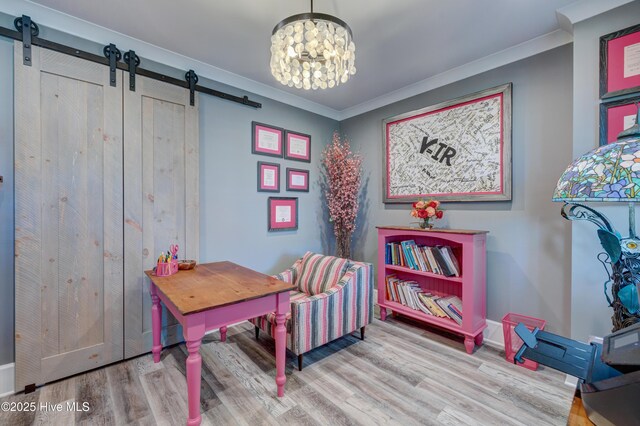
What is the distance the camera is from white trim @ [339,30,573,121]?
6.84 ft

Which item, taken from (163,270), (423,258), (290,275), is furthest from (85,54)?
(423,258)

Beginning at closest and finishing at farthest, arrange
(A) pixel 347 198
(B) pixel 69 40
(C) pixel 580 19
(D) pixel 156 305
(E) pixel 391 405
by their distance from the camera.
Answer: (E) pixel 391 405
(C) pixel 580 19
(B) pixel 69 40
(D) pixel 156 305
(A) pixel 347 198

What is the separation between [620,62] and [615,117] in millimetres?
344

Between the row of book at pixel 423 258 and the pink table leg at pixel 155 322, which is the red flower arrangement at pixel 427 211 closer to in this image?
the row of book at pixel 423 258

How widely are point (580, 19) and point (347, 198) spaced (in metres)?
2.32

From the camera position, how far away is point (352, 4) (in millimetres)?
1758

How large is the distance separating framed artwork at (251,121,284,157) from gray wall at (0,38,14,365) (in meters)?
1.74

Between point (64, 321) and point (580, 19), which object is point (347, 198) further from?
point (64, 321)

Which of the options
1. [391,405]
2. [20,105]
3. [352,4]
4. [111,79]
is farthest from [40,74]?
[391,405]

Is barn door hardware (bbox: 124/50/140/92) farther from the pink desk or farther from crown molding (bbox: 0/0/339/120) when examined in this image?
the pink desk

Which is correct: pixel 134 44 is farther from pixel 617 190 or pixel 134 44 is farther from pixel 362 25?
pixel 617 190

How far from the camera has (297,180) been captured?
329 centimetres

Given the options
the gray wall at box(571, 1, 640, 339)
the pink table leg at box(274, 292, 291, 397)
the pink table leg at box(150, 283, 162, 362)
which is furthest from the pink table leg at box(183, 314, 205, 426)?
the gray wall at box(571, 1, 640, 339)

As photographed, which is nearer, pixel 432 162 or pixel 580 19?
pixel 580 19
